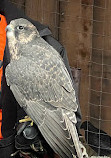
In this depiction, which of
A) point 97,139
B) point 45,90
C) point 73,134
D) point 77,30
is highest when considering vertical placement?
point 77,30

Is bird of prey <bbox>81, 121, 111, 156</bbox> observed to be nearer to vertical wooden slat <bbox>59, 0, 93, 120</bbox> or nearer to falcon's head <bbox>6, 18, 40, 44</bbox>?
vertical wooden slat <bbox>59, 0, 93, 120</bbox>

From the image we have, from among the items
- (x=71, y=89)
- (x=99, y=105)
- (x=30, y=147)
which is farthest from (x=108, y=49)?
(x=30, y=147)

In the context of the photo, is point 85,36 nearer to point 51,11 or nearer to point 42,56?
point 51,11

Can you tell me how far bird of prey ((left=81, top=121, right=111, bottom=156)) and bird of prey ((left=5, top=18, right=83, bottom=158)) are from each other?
2.39 feet

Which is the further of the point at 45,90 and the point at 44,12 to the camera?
the point at 44,12

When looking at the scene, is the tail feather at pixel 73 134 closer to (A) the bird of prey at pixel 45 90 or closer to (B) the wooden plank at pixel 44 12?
(A) the bird of prey at pixel 45 90

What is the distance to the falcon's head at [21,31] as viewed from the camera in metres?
1.94

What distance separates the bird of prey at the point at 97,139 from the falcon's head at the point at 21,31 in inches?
32.5

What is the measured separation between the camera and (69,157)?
5.80 feet

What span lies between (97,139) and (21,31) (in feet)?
Answer: 3.07

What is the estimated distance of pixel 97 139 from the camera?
8.43ft

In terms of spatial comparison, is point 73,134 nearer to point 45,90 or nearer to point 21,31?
point 45,90

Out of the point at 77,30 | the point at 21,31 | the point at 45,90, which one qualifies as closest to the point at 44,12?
the point at 77,30

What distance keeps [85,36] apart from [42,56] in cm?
75
